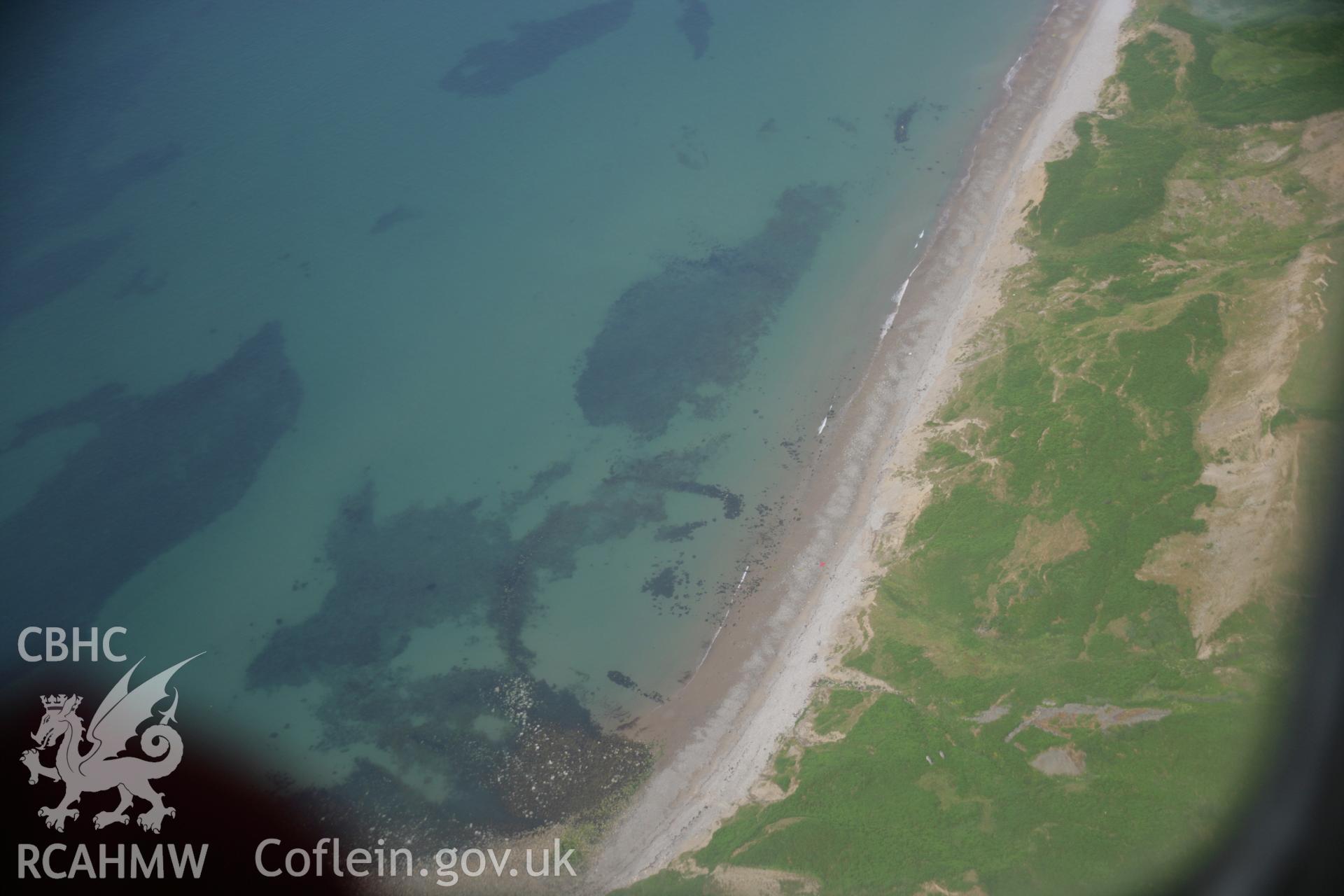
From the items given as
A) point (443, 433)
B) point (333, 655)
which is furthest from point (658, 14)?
point (333, 655)

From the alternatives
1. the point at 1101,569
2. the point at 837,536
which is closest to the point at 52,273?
the point at 837,536

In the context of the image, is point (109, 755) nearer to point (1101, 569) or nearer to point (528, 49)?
point (1101, 569)

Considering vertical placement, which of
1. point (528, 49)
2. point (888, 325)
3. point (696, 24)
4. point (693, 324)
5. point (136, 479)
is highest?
point (528, 49)

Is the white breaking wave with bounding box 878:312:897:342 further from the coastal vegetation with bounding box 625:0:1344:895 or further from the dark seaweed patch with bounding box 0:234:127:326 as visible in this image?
the dark seaweed patch with bounding box 0:234:127:326

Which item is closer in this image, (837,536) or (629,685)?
(629,685)

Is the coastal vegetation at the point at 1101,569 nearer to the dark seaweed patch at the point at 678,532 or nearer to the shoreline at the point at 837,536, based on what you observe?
the shoreline at the point at 837,536
